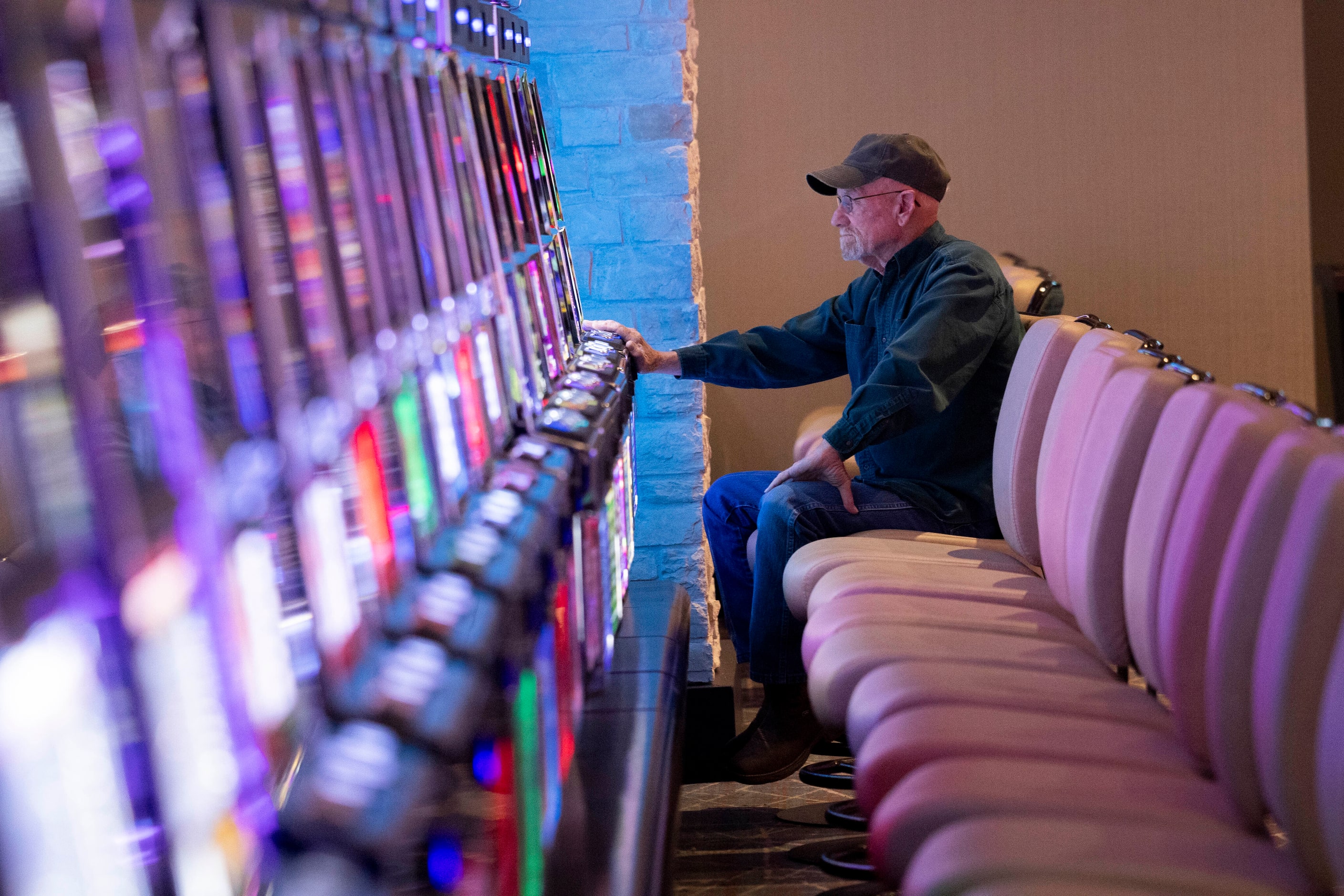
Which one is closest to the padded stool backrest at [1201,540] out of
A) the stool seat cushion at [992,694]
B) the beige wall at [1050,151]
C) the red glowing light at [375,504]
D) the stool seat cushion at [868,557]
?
the stool seat cushion at [992,694]

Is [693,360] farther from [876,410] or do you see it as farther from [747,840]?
[747,840]

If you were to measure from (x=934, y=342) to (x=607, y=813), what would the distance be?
1.49 metres

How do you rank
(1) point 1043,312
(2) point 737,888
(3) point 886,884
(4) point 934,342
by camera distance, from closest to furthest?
(3) point 886,884 → (2) point 737,888 → (4) point 934,342 → (1) point 1043,312

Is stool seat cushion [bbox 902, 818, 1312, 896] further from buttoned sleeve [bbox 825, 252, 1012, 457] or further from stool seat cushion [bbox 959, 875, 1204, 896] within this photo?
buttoned sleeve [bbox 825, 252, 1012, 457]

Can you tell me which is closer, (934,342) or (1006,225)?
(934,342)

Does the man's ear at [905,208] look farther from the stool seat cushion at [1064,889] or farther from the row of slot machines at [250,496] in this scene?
the stool seat cushion at [1064,889]

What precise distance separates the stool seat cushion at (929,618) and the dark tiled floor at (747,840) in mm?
470

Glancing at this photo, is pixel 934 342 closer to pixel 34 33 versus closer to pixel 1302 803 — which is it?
pixel 1302 803

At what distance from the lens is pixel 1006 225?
15.1 feet

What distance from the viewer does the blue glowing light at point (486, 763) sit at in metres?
0.77

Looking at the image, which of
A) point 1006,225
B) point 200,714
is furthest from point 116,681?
point 1006,225

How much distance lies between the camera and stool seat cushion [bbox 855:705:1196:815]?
1493mm

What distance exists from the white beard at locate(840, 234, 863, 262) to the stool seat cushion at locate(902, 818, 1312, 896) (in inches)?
71.5

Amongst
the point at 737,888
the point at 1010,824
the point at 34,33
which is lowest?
the point at 737,888
